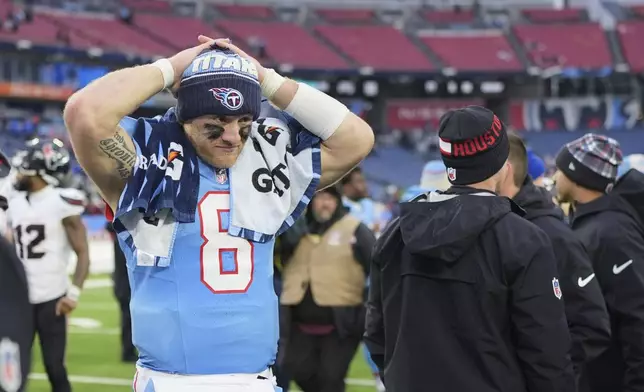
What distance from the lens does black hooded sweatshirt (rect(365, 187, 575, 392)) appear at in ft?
10.8

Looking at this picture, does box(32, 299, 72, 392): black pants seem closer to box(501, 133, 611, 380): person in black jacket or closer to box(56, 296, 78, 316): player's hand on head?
box(56, 296, 78, 316): player's hand on head

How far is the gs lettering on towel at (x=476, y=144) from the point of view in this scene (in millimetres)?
3473

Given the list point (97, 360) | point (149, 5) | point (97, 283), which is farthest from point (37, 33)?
point (97, 360)

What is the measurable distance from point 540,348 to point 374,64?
46230mm

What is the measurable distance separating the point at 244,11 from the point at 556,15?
57.1ft

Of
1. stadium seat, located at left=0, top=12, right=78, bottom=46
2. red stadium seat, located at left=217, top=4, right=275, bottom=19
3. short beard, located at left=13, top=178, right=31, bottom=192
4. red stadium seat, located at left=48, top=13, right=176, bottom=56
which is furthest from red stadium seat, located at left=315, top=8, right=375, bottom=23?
short beard, located at left=13, top=178, right=31, bottom=192

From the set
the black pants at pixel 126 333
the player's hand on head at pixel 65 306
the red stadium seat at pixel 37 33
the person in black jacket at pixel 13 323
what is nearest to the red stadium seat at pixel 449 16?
the red stadium seat at pixel 37 33

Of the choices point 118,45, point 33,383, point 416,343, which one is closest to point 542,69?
point 118,45

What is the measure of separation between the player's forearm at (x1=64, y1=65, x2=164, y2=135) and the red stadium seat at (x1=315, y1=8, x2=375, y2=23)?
5187 centimetres

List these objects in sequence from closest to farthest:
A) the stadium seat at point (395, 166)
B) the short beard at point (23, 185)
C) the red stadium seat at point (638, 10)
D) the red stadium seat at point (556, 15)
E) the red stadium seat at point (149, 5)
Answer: the short beard at point (23, 185)
the stadium seat at point (395, 166)
the red stadium seat at point (149, 5)
the red stadium seat at point (638, 10)
the red stadium seat at point (556, 15)

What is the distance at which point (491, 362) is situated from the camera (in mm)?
3361

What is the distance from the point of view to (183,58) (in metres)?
3.10

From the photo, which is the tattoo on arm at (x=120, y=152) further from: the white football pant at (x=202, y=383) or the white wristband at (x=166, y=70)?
the white football pant at (x=202, y=383)

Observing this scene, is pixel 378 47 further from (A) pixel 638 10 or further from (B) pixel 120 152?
(B) pixel 120 152
